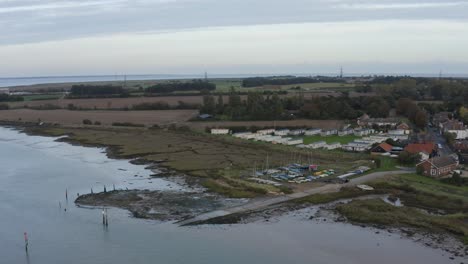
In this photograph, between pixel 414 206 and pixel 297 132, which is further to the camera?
pixel 297 132

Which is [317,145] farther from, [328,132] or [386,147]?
[328,132]

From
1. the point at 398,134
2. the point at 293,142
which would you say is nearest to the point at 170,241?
the point at 293,142

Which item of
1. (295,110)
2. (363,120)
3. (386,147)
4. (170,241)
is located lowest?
(170,241)

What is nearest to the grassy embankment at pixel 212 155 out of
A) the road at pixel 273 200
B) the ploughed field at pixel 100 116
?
the road at pixel 273 200

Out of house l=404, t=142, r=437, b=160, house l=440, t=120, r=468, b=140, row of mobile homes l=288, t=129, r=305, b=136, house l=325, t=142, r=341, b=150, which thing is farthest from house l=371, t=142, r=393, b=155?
row of mobile homes l=288, t=129, r=305, b=136

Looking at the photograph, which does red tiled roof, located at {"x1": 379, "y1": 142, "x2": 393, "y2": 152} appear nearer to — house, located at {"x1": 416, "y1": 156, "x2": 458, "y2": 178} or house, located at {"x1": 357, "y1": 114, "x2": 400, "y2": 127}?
house, located at {"x1": 416, "y1": 156, "x2": 458, "y2": 178}

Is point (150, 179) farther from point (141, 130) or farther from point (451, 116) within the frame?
point (451, 116)

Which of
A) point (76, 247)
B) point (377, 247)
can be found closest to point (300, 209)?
point (377, 247)

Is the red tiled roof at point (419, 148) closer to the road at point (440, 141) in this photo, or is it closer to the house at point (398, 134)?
the road at point (440, 141)

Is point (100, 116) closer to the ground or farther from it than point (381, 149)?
closer to the ground
